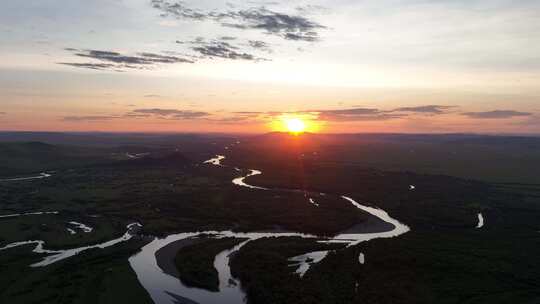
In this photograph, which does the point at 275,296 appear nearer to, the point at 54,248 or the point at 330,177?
the point at 54,248

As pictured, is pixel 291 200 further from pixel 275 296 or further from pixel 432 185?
pixel 275 296

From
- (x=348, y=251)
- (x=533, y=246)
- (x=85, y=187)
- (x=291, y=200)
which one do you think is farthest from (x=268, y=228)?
(x=85, y=187)

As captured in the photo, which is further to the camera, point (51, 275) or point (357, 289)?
point (51, 275)

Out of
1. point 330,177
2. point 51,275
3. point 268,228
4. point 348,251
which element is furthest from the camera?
point 330,177

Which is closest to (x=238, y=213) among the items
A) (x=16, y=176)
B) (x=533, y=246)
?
(x=533, y=246)

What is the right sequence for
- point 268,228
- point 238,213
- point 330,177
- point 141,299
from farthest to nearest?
1. point 330,177
2. point 238,213
3. point 268,228
4. point 141,299

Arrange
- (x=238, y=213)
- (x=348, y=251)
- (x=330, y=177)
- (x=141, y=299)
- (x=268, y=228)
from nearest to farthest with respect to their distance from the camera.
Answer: (x=141, y=299) < (x=348, y=251) < (x=268, y=228) < (x=238, y=213) < (x=330, y=177)

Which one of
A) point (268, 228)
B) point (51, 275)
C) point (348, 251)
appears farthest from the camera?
point (268, 228)

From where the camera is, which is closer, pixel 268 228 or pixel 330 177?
pixel 268 228
